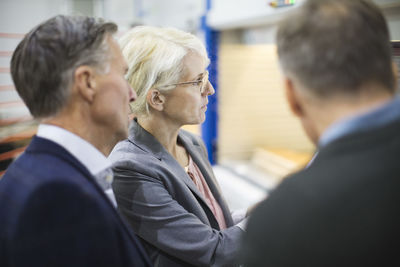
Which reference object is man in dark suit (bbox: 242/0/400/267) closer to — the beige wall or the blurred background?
the blurred background

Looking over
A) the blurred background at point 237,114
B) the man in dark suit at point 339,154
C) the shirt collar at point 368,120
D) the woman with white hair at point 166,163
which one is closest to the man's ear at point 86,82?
the woman with white hair at point 166,163

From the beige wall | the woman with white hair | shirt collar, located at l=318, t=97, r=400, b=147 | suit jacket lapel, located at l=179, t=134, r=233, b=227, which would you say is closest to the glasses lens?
the woman with white hair

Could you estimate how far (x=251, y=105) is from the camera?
3.71 m

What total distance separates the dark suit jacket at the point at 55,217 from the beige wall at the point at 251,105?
275 centimetres

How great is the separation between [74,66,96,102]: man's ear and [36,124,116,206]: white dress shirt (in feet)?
0.36

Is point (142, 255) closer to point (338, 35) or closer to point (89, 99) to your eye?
point (89, 99)

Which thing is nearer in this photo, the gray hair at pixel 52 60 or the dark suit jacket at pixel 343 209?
the dark suit jacket at pixel 343 209

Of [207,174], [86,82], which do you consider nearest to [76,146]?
[86,82]

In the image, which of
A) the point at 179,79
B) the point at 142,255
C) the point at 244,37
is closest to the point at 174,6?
the point at 244,37

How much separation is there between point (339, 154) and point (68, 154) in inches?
24.9

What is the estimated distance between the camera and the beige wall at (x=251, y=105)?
3.52 meters

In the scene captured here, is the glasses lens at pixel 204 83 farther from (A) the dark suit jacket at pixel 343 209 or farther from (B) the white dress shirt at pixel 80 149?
(A) the dark suit jacket at pixel 343 209

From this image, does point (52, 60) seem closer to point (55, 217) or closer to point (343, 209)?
point (55, 217)

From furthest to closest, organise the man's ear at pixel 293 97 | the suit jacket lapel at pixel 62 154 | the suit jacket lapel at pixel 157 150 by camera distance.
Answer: the suit jacket lapel at pixel 157 150
the suit jacket lapel at pixel 62 154
the man's ear at pixel 293 97
